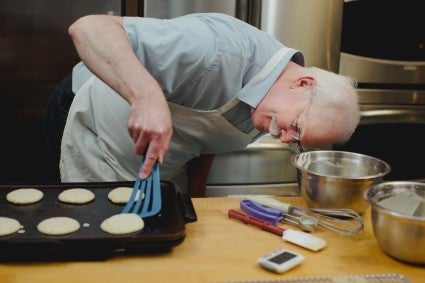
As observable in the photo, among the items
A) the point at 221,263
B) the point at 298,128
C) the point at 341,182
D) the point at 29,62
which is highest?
the point at 29,62

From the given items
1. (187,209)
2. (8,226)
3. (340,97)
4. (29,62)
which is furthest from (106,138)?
(29,62)

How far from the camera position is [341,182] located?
1.28m

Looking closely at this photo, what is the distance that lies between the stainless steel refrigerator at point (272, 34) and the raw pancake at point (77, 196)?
Result: 105 cm

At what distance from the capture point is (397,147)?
262 cm

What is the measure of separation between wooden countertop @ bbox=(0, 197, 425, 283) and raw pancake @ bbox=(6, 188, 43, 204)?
0.87ft

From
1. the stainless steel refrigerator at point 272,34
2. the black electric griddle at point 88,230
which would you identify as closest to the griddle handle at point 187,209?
the black electric griddle at point 88,230

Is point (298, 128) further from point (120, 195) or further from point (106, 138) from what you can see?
point (106, 138)

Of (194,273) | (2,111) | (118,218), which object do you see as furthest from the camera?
(2,111)

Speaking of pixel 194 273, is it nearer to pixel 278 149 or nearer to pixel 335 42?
pixel 278 149

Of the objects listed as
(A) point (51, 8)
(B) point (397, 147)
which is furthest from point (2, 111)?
(B) point (397, 147)

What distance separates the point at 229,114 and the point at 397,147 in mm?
1392

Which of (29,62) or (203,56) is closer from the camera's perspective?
(203,56)

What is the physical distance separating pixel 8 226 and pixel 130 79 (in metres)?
0.43

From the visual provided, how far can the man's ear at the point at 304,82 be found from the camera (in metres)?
1.43
